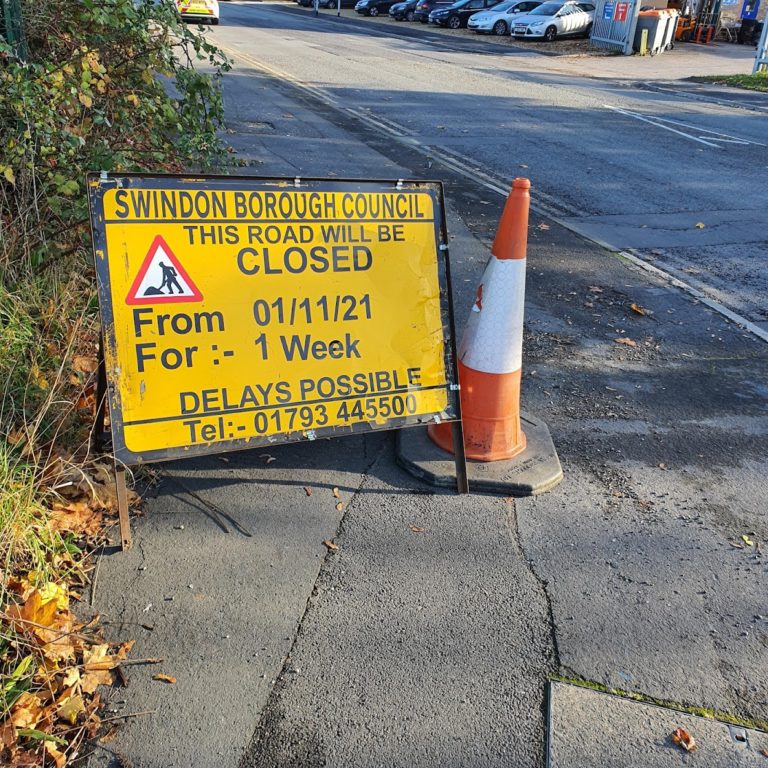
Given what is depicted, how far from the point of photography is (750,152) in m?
12.2

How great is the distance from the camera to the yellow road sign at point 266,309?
300 centimetres

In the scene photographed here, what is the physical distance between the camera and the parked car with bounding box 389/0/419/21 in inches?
1770

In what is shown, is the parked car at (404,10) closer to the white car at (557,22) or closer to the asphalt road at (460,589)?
the white car at (557,22)

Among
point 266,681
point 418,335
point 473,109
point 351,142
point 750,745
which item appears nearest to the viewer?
point 750,745

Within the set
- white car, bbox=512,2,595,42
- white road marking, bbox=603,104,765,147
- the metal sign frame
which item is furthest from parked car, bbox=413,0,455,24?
the metal sign frame

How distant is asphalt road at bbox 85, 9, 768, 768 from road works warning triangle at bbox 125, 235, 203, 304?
3.16ft

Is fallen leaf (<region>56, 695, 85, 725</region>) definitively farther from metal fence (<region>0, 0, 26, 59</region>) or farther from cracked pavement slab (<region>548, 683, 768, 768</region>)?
metal fence (<region>0, 0, 26, 59</region>)

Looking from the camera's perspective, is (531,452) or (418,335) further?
(531,452)

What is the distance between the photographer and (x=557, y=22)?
33812mm

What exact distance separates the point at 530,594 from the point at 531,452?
3.34 ft

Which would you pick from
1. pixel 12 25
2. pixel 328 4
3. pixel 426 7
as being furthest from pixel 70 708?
pixel 328 4

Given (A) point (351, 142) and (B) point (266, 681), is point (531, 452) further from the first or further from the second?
(A) point (351, 142)

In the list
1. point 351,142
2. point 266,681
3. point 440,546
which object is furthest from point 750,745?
point 351,142

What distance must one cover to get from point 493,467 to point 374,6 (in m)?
50.9
